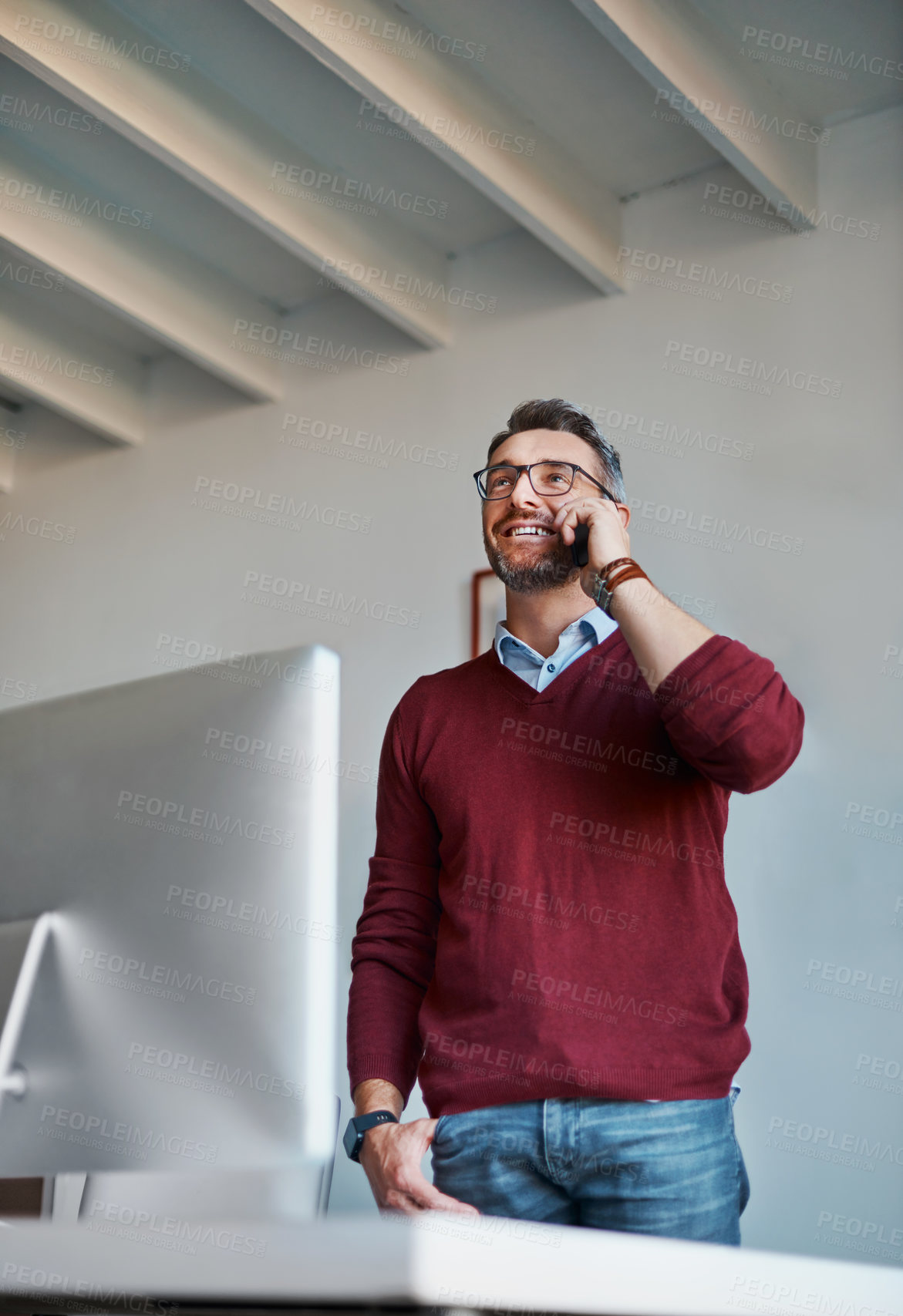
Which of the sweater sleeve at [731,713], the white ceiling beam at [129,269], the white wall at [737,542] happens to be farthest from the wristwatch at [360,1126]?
the white ceiling beam at [129,269]

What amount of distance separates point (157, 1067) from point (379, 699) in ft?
Result: 7.64

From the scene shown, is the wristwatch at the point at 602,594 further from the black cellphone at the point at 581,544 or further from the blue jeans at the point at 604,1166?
the blue jeans at the point at 604,1166

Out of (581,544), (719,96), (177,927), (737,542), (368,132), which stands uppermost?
(368,132)

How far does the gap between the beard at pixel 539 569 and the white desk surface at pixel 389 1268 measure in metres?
1.11

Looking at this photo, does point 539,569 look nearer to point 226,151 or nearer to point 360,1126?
point 360,1126

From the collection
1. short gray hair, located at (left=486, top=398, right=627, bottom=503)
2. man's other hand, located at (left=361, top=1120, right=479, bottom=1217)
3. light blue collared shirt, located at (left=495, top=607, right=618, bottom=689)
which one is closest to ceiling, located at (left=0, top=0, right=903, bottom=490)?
short gray hair, located at (left=486, top=398, right=627, bottom=503)

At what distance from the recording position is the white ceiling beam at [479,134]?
2432 mm

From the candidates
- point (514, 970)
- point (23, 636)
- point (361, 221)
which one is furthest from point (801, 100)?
point (23, 636)

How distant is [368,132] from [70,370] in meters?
1.45

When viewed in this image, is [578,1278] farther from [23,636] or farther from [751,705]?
[23,636]

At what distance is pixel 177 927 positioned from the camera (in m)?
0.82

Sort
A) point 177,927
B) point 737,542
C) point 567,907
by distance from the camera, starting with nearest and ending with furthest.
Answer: point 177,927 < point 567,907 < point 737,542

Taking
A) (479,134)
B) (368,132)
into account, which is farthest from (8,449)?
(479,134)

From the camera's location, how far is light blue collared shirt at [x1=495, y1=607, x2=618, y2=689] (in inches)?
60.7
